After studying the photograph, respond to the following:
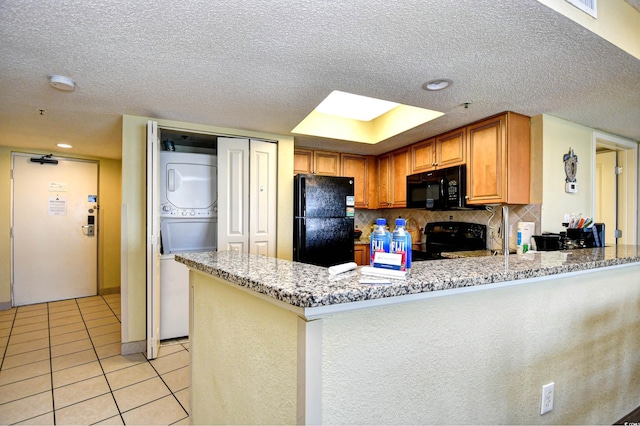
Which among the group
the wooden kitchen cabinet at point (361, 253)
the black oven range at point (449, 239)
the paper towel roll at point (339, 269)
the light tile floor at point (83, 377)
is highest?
the paper towel roll at point (339, 269)

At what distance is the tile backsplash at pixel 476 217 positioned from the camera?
270cm

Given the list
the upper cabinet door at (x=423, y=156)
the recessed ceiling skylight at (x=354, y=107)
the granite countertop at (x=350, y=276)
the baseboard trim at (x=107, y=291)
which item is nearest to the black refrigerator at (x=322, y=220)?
the recessed ceiling skylight at (x=354, y=107)

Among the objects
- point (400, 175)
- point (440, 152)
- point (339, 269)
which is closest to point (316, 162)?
point (400, 175)

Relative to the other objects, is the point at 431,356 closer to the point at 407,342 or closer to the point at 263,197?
the point at 407,342

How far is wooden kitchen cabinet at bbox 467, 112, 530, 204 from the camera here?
2504 millimetres

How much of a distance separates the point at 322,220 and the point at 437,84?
175cm

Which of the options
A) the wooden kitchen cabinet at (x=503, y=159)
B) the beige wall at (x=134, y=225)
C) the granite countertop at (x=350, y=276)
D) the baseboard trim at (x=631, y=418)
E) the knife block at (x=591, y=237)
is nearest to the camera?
the granite countertop at (x=350, y=276)

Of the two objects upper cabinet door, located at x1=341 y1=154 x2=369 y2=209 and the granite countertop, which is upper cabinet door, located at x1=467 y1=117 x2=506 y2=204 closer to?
the granite countertop

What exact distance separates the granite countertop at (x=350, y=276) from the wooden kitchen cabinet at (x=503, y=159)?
4.31ft

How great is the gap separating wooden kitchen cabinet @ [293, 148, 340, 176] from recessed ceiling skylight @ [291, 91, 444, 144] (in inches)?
22.6

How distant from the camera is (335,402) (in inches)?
30.3

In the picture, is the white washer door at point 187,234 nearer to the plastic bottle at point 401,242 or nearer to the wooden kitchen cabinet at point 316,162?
the wooden kitchen cabinet at point 316,162

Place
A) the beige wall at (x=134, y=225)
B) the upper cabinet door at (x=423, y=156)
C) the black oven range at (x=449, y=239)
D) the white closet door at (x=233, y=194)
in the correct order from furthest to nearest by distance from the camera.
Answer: the upper cabinet door at (x=423, y=156) < the black oven range at (x=449, y=239) < the white closet door at (x=233, y=194) < the beige wall at (x=134, y=225)

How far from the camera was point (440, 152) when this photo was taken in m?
3.20
